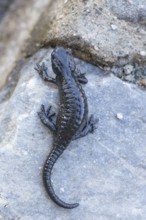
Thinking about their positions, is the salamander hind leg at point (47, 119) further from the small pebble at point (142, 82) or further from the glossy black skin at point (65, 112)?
the small pebble at point (142, 82)

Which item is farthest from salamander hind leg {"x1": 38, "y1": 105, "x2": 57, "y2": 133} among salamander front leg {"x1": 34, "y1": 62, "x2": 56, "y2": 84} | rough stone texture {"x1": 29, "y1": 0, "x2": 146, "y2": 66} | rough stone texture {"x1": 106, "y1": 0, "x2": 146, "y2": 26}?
rough stone texture {"x1": 106, "y1": 0, "x2": 146, "y2": 26}

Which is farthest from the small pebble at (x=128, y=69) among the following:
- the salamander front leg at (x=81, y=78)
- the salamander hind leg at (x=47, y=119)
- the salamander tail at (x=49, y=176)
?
the salamander tail at (x=49, y=176)

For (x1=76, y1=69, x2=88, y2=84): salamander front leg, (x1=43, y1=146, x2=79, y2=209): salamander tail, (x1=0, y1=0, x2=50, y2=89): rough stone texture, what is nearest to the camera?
(x1=43, y1=146, x2=79, y2=209): salamander tail

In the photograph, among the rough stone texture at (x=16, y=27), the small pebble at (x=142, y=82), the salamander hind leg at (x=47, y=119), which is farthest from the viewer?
the rough stone texture at (x=16, y=27)

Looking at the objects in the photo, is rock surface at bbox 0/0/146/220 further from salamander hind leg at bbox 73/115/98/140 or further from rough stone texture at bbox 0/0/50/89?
rough stone texture at bbox 0/0/50/89

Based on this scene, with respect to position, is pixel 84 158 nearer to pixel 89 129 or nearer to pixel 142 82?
pixel 89 129

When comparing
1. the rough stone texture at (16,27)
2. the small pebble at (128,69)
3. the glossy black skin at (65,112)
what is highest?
the glossy black skin at (65,112)

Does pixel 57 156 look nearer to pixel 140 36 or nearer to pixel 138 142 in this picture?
pixel 138 142

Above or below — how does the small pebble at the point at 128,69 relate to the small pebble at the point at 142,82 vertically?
above
